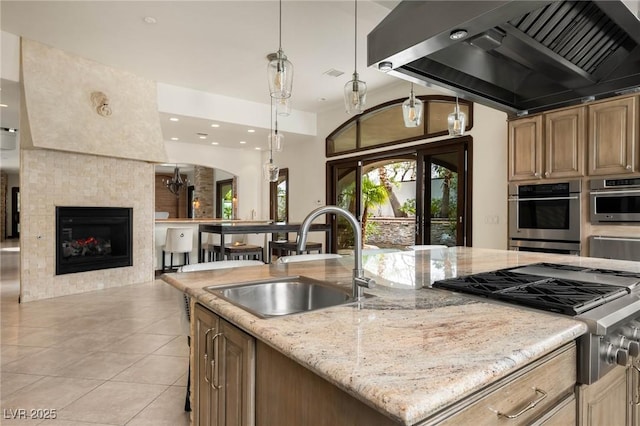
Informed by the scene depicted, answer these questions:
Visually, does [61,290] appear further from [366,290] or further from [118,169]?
[366,290]

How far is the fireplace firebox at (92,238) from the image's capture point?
491 cm

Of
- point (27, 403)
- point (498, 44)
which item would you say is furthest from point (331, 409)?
point (27, 403)

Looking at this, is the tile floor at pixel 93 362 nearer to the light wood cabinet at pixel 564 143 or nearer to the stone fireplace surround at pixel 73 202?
the stone fireplace surround at pixel 73 202

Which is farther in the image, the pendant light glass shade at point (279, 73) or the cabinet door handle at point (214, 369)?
the pendant light glass shade at point (279, 73)

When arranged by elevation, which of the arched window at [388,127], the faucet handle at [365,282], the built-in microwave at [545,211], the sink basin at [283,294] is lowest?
the sink basin at [283,294]

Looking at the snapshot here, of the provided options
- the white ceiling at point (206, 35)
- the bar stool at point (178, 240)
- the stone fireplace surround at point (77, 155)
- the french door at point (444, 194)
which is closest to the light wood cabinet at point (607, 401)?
the white ceiling at point (206, 35)

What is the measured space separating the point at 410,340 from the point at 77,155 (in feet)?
18.3

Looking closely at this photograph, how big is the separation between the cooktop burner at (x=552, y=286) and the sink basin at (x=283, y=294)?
0.46 meters

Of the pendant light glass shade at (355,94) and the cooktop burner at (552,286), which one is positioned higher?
the pendant light glass shade at (355,94)

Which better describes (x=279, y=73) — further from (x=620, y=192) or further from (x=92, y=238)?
(x=92, y=238)

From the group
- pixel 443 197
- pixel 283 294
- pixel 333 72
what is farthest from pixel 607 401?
pixel 333 72

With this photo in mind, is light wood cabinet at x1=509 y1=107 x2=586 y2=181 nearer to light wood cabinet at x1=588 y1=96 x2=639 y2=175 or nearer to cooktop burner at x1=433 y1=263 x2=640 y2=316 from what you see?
light wood cabinet at x1=588 y1=96 x2=639 y2=175

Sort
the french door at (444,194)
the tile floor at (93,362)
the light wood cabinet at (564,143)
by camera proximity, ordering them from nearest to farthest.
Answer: the tile floor at (93,362) → the light wood cabinet at (564,143) → the french door at (444,194)

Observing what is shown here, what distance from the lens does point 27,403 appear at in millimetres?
2145
